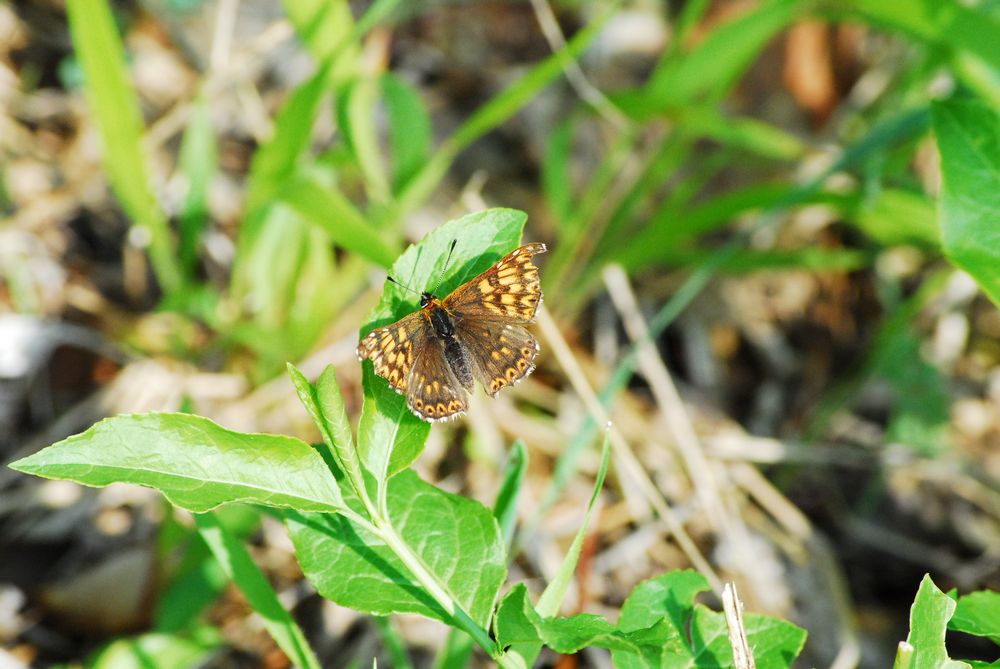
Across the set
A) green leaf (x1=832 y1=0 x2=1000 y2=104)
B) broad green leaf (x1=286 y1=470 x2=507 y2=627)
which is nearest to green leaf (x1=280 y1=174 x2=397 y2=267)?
broad green leaf (x1=286 y1=470 x2=507 y2=627)

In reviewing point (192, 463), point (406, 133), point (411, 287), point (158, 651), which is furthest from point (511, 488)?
point (406, 133)

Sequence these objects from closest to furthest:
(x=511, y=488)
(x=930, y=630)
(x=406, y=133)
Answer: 1. (x=930, y=630)
2. (x=511, y=488)
3. (x=406, y=133)

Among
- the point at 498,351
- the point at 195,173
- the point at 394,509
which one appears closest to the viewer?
the point at 394,509

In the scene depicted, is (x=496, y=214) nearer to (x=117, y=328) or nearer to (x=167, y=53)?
(x=117, y=328)

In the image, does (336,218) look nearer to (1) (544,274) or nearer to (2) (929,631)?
(1) (544,274)

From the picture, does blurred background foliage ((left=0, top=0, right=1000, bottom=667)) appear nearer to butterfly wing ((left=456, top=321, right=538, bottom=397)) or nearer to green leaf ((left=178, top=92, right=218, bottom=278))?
green leaf ((left=178, top=92, right=218, bottom=278))
